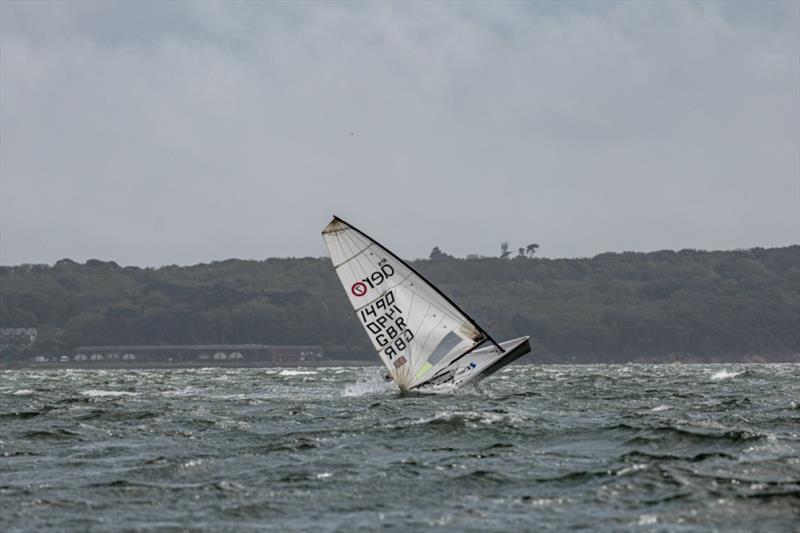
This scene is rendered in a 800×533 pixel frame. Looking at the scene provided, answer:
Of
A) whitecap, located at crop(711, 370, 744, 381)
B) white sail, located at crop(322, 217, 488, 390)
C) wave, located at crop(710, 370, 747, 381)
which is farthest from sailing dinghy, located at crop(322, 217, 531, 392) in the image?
whitecap, located at crop(711, 370, 744, 381)

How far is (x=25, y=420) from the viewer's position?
32.4m

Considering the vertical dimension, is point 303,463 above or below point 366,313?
below

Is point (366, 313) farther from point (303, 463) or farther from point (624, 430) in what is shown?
point (303, 463)

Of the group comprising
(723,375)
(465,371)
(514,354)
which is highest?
(514,354)

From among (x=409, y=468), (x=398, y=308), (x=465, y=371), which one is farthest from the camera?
(x=465, y=371)

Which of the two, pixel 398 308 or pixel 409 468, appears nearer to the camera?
pixel 409 468

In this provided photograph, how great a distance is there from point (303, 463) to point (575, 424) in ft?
25.3

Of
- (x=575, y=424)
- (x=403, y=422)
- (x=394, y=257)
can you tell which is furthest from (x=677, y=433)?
(x=394, y=257)

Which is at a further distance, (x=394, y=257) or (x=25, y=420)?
(x=394, y=257)

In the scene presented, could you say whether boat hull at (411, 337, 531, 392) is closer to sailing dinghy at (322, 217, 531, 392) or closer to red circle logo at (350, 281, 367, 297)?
sailing dinghy at (322, 217, 531, 392)

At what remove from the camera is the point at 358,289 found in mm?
38000

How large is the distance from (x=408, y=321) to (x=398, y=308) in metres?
0.45

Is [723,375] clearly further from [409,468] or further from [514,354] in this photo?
[409,468]

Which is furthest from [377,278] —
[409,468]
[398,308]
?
[409,468]
